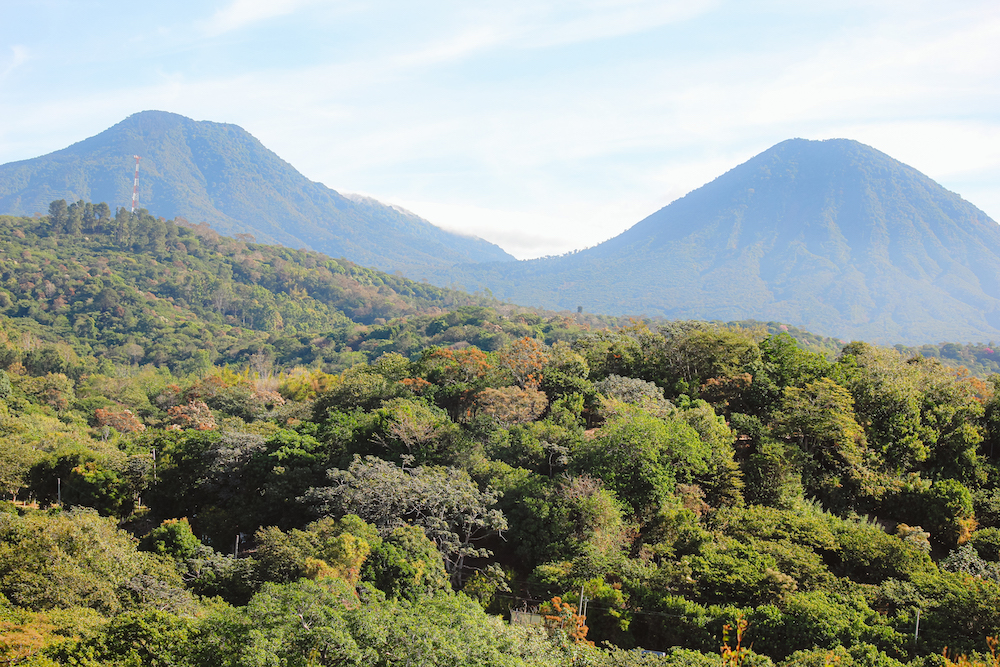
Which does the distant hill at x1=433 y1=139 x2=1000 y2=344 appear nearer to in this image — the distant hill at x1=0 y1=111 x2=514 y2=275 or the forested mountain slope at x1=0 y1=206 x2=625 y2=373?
the distant hill at x1=0 y1=111 x2=514 y2=275

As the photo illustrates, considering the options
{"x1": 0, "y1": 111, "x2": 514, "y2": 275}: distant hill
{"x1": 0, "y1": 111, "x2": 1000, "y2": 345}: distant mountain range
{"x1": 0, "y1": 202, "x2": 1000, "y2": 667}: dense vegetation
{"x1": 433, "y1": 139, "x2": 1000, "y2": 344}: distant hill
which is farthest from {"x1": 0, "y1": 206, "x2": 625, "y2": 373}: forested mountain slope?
{"x1": 0, "y1": 111, "x2": 514, "y2": 275}: distant hill

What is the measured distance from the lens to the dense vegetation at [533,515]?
976cm

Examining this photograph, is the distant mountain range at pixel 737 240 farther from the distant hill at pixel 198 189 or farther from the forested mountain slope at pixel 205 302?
the forested mountain slope at pixel 205 302

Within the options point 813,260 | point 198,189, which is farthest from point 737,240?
→ point 198,189

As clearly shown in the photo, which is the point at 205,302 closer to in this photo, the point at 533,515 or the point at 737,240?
the point at 533,515

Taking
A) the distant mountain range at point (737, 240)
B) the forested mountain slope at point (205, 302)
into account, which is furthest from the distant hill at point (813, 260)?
the forested mountain slope at point (205, 302)

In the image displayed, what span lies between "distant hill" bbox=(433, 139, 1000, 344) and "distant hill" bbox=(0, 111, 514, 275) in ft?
139

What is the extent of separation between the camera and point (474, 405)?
20.2 meters

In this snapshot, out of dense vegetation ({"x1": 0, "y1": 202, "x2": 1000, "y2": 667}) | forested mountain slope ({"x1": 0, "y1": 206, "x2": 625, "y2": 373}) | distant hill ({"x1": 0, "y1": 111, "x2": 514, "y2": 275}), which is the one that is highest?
distant hill ({"x1": 0, "y1": 111, "x2": 514, "y2": 275})

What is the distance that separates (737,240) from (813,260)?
1672cm

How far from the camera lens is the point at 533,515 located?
1462cm

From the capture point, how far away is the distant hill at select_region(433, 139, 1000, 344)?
111 meters

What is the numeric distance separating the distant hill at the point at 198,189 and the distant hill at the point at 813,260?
42433 millimetres

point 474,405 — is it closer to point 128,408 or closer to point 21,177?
point 128,408
